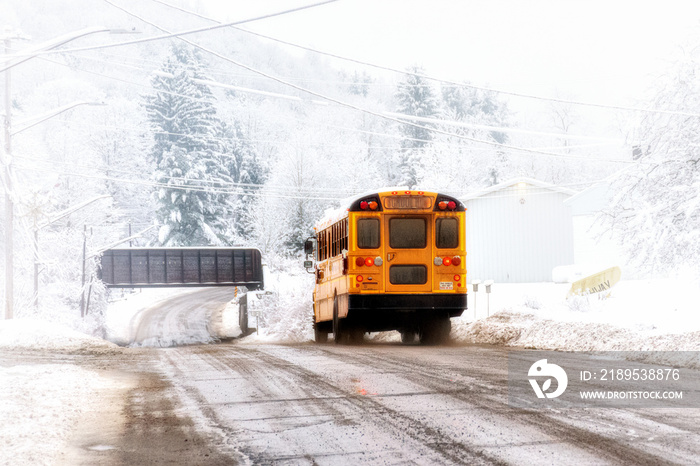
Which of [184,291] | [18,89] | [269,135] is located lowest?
[184,291]

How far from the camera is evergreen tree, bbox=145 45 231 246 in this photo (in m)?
73.6

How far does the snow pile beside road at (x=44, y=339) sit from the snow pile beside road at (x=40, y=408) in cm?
521

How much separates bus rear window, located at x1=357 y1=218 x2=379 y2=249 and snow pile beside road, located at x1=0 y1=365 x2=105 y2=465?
645cm

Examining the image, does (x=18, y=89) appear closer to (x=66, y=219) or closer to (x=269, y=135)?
(x=269, y=135)

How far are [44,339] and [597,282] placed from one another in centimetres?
1972

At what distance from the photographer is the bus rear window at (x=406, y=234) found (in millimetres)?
16859

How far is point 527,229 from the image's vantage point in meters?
45.9

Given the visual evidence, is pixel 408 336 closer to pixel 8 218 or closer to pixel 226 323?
pixel 8 218

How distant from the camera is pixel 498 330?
57.2 feet

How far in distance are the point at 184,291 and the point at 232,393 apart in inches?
2821

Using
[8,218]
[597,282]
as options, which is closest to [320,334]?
[8,218]

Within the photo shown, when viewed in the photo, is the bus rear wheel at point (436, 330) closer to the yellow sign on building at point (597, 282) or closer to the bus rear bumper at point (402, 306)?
the bus rear bumper at point (402, 306)

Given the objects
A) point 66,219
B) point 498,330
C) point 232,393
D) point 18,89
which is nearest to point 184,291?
point 66,219

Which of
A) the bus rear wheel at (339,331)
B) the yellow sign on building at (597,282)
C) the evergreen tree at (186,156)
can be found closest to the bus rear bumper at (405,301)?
the bus rear wheel at (339,331)
